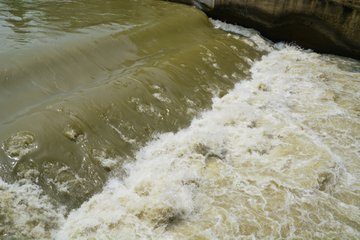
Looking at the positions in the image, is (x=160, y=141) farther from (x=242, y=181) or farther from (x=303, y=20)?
(x=303, y=20)

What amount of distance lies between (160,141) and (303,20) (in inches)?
282

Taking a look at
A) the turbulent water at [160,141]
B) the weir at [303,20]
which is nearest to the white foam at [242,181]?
the turbulent water at [160,141]

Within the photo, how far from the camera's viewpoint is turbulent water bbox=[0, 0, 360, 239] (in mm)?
3049

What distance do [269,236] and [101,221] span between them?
1.86 m

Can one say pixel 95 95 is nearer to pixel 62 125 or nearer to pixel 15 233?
pixel 62 125

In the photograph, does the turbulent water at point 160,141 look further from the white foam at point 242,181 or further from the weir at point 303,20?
the weir at point 303,20

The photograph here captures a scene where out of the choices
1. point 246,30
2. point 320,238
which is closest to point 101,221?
point 320,238

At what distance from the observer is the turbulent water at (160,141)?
3.05 metres

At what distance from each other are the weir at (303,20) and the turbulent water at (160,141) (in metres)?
1.98

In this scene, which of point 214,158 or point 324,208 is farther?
point 214,158

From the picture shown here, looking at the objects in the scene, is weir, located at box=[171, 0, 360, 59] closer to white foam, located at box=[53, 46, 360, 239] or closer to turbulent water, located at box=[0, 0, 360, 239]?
turbulent water, located at box=[0, 0, 360, 239]

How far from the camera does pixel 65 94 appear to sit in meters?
4.36

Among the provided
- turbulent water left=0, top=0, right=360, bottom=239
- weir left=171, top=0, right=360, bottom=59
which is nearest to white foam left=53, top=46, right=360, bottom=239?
turbulent water left=0, top=0, right=360, bottom=239

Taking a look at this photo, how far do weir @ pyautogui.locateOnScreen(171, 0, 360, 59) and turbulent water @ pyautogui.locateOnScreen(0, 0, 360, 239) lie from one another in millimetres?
1980
